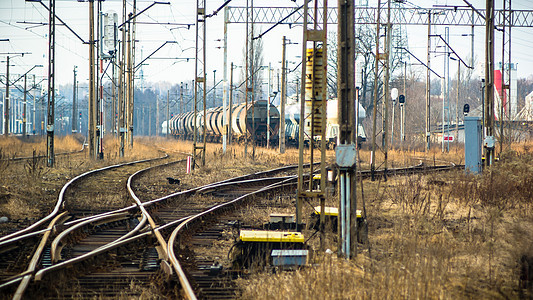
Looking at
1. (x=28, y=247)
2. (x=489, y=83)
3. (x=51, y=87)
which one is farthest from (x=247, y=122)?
(x=28, y=247)

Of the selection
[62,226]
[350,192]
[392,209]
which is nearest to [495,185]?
[392,209]

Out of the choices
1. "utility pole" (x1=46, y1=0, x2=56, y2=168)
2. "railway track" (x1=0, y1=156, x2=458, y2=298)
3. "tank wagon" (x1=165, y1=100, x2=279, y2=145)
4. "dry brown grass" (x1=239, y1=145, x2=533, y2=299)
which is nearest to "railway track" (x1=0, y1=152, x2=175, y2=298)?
"railway track" (x1=0, y1=156, x2=458, y2=298)

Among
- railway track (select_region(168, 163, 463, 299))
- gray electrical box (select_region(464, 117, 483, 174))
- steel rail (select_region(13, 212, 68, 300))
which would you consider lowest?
railway track (select_region(168, 163, 463, 299))

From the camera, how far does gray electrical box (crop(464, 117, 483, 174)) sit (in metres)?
16.4

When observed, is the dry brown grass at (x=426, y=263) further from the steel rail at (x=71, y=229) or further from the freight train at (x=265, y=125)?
the freight train at (x=265, y=125)

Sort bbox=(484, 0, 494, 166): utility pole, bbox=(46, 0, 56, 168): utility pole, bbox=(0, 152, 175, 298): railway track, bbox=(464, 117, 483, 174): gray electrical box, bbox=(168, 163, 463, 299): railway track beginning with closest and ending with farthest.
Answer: bbox=(168, 163, 463, 299): railway track, bbox=(0, 152, 175, 298): railway track, bbox=(484, 0, 494, 166): utility pole, bbox=(464, 117, 483, 174): gray electrical box, bbox=(46, 0, 56, 168): utility pole

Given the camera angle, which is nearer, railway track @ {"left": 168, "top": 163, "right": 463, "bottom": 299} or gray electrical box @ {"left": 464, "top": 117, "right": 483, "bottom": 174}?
railway track @ {"left": 168, "top": 163, "right": 463, "bottom": 299}

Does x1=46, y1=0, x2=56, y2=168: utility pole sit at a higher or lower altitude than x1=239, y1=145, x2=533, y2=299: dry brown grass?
higher

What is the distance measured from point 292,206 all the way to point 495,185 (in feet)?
13.9

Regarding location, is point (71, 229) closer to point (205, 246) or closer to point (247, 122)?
point (205, 246)

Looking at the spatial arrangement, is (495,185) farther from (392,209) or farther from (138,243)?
(138,243)

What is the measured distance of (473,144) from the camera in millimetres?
16500

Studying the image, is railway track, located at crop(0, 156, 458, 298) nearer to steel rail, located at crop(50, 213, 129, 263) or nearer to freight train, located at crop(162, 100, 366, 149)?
steel rail, located at crop(50, 213, 129, 263)

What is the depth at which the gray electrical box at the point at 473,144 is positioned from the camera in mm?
16406
